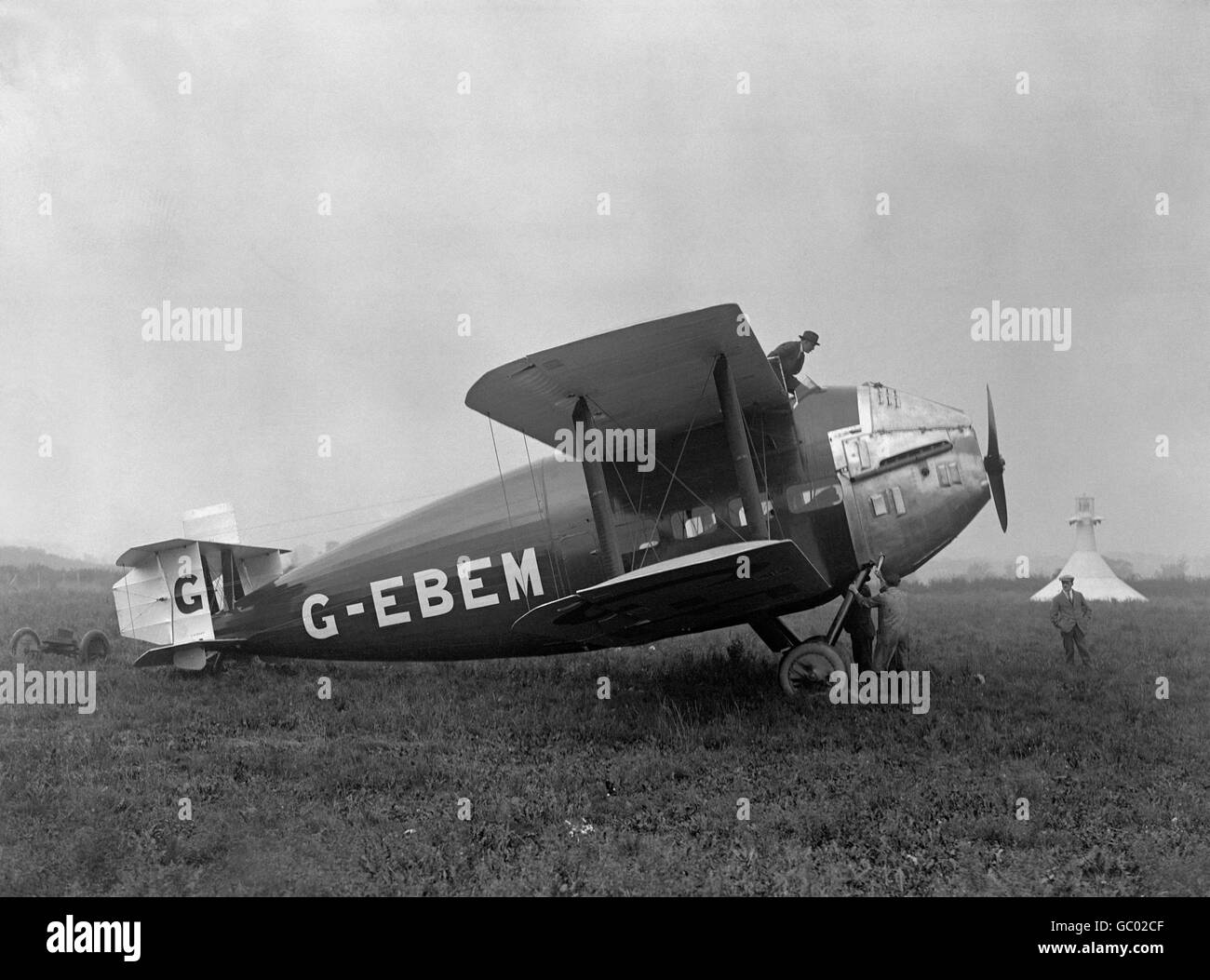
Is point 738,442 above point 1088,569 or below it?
above

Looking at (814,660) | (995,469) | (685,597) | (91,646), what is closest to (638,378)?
(685,597)

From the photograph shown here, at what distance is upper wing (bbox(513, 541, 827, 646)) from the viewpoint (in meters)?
6.37

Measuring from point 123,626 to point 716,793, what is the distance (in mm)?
7244

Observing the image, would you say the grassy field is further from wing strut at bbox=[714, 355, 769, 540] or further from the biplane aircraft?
wing strut at bbox=[714, 355, 769, 540]

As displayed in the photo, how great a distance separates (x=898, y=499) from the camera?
789cm

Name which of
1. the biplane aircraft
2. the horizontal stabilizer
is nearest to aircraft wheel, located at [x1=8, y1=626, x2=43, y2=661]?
the biplane aircraft

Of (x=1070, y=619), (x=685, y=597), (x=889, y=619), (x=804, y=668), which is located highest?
(x=685, y=597)

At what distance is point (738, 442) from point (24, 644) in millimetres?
9145

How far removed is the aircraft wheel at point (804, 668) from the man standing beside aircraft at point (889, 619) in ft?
1.85

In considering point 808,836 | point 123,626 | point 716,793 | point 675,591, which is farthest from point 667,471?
point 123,626

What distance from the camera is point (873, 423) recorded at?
26.0 feet

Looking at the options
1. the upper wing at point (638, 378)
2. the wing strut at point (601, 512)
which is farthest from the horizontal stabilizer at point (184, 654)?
the wing strut at point (601, 512)

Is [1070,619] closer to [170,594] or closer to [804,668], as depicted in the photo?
[804,668]
